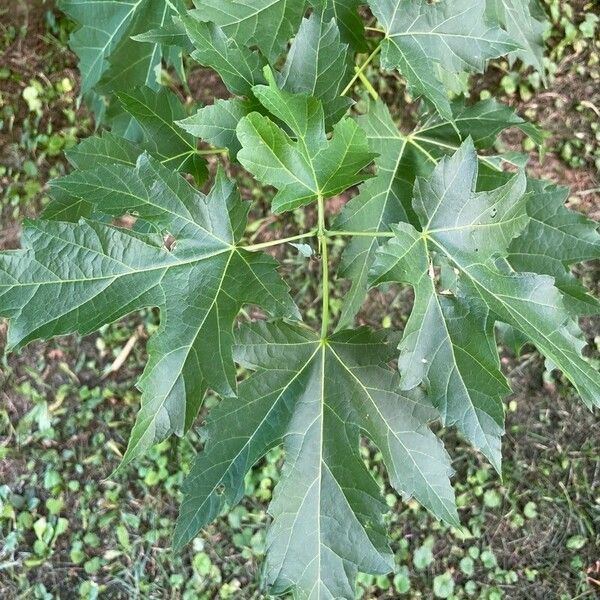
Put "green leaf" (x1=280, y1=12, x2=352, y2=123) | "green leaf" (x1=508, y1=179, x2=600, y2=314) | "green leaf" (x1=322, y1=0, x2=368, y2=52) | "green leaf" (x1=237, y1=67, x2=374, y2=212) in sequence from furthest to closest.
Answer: "green leaf" (x1=508, y1=179, x2=600, y2=314), "green leaf" (x1=322, y1=0, x2=368, y2=52), "green leaf" (x1=280, y1=12, x2=352, y2=123), "green leaf" (x1=237, y1=67, x2=374, y2=212)

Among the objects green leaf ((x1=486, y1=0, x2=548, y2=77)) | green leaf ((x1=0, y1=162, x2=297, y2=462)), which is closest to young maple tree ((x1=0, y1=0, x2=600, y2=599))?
green leaf ((x1=0, y1=162, x2=297, y2=462))

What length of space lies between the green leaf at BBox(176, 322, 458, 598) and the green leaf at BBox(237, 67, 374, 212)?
0.95ft

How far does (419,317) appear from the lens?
3.53ft

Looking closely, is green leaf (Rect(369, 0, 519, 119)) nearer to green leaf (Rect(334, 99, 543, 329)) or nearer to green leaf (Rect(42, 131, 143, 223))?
green leaf (Rect(334, 99, 543, 329))

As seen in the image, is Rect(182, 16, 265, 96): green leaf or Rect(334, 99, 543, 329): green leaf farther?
Rect(334, 99, 543, 329): green leaf

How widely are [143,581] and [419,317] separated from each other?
1.55 meters

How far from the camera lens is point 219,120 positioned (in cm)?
113

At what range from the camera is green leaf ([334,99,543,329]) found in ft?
4.33

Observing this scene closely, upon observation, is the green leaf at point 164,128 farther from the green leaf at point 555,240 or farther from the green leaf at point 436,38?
the green leaf at point 555,240

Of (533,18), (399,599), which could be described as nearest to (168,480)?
(399,599)

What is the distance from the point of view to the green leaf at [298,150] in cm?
100

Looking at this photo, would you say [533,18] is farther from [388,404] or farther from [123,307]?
[123,307]

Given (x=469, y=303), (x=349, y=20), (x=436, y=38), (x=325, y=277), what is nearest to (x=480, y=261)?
(x=469, y=303)

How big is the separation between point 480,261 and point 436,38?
41cm
